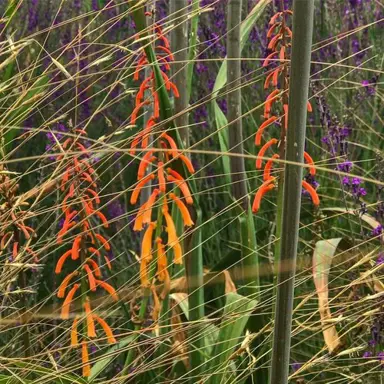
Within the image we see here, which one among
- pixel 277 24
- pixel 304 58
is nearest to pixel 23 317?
pixel 277 24

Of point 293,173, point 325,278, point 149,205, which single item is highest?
point 293,173

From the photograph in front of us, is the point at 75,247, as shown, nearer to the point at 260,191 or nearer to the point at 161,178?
the point at 161,178

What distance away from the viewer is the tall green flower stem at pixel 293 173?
1.04m

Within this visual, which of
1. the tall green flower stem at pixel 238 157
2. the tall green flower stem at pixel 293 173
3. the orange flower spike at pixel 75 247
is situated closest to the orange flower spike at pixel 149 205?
the orange flower spike at pixel 75 247

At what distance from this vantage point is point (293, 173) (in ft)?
3.54

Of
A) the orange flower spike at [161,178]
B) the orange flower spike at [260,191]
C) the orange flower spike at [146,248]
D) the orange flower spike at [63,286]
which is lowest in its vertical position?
the orange flower spike at [63,286]

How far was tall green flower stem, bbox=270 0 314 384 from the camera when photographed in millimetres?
1041

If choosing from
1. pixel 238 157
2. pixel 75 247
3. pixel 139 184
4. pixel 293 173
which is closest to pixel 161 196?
pixel 139 184

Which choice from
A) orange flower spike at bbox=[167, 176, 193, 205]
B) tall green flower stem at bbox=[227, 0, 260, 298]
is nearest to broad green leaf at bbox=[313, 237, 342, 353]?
tall green flower stem at bbox=[227, 0, 260, 298]

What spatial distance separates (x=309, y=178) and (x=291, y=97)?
854mm

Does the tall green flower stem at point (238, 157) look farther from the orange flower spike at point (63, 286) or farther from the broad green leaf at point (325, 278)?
the orange flower spike at point (63, 286)

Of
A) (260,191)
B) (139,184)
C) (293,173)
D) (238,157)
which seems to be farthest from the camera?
(238,157)

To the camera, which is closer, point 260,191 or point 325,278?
point 260,191

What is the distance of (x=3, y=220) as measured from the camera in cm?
163
